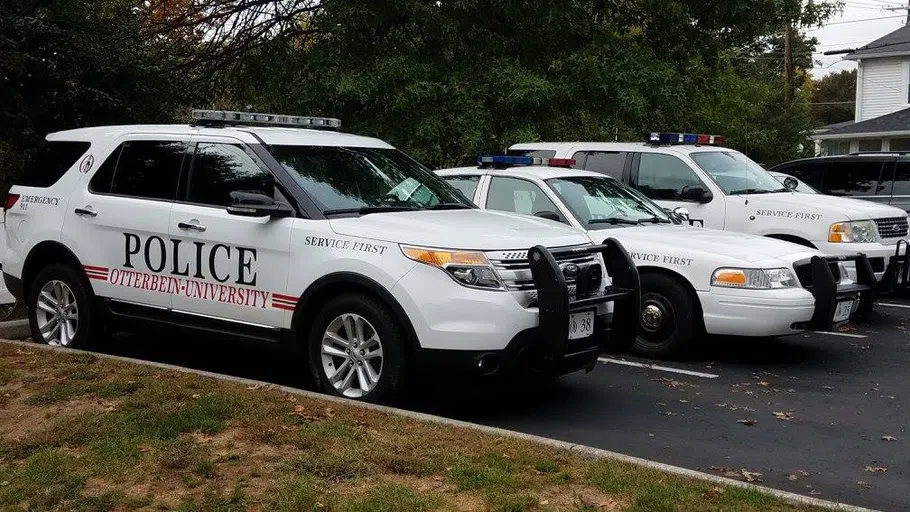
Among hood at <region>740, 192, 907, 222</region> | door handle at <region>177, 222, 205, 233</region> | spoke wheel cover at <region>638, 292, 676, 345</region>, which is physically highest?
hood at <region>740, 192, 907, 222</region>

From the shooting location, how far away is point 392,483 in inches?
184

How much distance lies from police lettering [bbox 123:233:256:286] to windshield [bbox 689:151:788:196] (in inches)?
233

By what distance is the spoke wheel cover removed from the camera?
333 inches

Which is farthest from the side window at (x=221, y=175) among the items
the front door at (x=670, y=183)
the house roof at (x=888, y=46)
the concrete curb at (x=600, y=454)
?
the house roof at (x=888, y=46)

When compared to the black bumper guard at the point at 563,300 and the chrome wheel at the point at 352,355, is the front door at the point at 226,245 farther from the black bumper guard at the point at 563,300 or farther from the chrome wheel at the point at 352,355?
the black bumper guard at the point at 563,300

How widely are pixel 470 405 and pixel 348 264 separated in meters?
1.32

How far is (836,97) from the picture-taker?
242 ft

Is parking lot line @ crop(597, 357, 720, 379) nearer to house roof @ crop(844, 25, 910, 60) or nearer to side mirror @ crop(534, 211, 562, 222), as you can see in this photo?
side mirror @ crop(534, 211, 562, 222)

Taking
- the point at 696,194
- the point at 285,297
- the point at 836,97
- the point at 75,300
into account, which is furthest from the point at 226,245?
the point at 836,97

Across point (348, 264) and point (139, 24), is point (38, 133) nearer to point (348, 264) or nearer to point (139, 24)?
point (139, 24)

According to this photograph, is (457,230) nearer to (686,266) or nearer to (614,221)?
(686,266)

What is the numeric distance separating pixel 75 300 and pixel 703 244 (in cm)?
513

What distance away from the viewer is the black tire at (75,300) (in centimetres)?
783

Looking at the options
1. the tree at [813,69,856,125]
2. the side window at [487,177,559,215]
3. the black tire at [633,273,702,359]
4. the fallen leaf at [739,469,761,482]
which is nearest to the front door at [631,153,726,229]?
the side window at [487,177,559,215]
